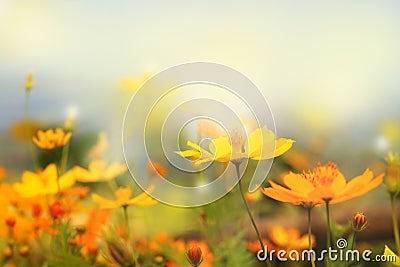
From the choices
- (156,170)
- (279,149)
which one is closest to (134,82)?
(156,170)

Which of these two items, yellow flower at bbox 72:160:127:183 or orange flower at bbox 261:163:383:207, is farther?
yellow flower at bbox 72:160:127:183

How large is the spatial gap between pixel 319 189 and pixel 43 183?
29cm

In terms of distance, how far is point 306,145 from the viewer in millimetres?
881

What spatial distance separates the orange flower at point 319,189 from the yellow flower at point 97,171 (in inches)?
9.3

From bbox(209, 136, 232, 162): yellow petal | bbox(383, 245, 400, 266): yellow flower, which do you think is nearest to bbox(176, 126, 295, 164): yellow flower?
bbox(209, 136, 232, 162): yellow petal

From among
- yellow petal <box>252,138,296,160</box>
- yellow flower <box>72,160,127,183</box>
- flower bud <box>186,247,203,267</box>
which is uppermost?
yellow flower <box>72,160,127,183</box>

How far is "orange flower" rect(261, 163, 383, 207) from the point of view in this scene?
0.37 metres

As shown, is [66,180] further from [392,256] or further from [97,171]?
[392,256]

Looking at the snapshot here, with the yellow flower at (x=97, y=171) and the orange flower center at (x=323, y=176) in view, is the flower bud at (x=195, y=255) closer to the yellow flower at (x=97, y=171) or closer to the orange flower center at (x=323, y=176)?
the orange flower center at (x=323, y=176)

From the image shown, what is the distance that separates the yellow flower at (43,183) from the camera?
1.79 ft

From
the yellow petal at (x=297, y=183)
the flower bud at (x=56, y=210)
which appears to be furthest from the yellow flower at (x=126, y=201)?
the yellow petal at (x=297, y=183)

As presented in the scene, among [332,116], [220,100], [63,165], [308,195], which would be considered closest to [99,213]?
[63,165]

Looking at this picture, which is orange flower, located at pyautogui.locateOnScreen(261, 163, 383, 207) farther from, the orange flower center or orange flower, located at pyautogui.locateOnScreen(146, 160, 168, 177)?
orange flower, located at pyautogui.locateOnScreen(146, 160, 168, 177)

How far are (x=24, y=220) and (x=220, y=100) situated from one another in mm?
238
